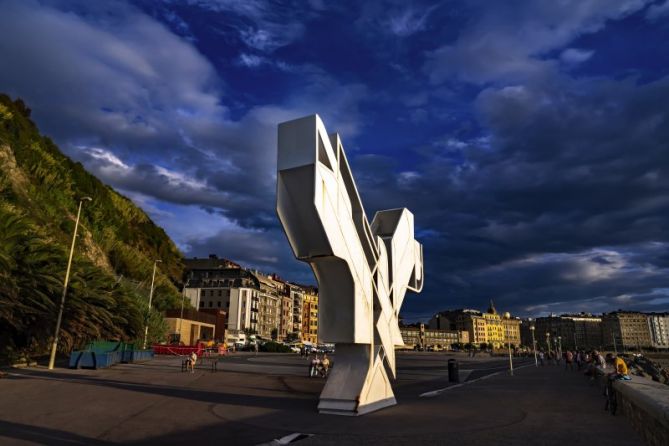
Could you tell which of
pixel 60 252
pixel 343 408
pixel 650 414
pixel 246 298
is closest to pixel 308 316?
pixel 246 298

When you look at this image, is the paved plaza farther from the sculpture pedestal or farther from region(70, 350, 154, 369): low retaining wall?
region(70, 350, 154, 369): low retaining wall

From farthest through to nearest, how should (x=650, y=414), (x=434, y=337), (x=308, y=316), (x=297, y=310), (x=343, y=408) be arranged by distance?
(x=434, y=337)
(x=308, y=316)
(x=297, y=310)
(x=343, y=408)
(x=650, y=414)

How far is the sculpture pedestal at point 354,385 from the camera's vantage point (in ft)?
39.9

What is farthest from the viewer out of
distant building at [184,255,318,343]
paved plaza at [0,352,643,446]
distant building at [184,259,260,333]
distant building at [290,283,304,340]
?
distant building at [290,283,304,340]

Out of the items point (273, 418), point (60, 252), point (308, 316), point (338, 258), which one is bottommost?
point (273, 418)

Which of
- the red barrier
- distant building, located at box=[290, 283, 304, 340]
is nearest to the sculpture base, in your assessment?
the red barrier

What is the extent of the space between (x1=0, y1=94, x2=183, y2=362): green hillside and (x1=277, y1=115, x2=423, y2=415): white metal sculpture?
56.1 ft

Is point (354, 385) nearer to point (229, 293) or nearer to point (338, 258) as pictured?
point (338, 258)

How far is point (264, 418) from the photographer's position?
11.2 metres

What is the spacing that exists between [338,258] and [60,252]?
24375 mm

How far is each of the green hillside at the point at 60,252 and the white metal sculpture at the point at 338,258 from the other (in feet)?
56.1

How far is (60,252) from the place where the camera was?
29453 millimetres

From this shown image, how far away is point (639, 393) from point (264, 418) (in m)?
7.74

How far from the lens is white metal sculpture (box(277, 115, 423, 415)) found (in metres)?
11.2
